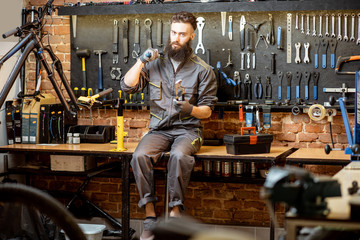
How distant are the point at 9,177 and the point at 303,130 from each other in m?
2.69

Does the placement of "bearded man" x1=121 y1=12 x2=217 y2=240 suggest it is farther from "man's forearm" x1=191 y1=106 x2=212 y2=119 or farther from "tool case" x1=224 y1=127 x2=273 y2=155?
"tool case" x1=224 y1=127 x2=273 y2=155

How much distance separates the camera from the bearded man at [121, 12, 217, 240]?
3932 mm

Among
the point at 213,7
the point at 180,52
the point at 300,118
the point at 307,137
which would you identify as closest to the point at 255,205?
the point at 307,137

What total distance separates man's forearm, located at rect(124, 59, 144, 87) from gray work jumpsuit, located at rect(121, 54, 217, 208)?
5 cm

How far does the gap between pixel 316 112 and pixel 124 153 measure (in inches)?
63.0

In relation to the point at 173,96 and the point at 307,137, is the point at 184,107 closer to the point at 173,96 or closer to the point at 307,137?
the point at 173,96

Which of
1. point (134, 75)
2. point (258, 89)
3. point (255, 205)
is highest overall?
point (134, 75)

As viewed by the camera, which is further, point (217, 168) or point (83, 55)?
point (83, 55)

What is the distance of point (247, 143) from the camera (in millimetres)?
4039

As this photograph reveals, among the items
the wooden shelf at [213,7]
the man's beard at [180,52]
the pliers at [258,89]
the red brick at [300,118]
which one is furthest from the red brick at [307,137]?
the man's beard at [180,52]

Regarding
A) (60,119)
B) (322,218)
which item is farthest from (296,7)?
(322,218)

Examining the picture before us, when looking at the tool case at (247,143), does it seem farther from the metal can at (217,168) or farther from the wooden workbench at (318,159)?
the metal can at (217,168)

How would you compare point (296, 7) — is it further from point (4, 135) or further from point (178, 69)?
point (4, 135)

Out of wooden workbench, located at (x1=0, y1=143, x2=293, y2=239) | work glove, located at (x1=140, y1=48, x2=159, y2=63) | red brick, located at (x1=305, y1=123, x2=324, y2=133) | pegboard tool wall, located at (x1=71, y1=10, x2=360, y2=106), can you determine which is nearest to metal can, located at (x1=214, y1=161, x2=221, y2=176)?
wooden workbench, located at (x1=0, y1=143, x2=293, y2=239)
